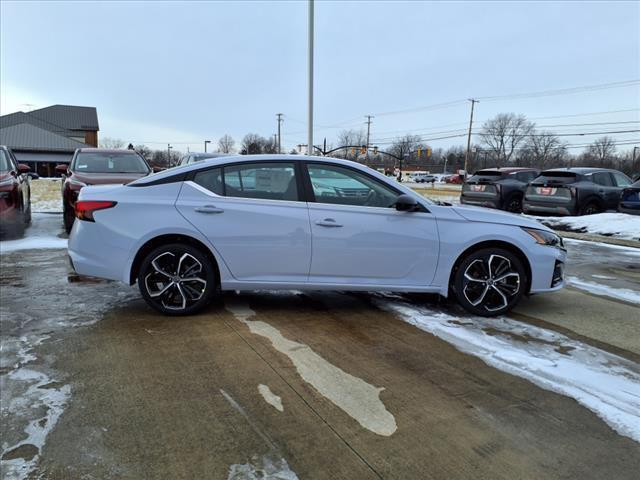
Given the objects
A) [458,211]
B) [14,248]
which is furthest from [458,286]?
[14,248]

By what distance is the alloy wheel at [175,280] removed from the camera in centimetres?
450

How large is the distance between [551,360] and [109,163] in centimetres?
884

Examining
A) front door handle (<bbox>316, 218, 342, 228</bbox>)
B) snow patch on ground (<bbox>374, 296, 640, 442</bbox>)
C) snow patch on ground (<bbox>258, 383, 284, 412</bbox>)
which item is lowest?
snow patch on ground (<bbox>258, 383, 284, 412</bbox>)

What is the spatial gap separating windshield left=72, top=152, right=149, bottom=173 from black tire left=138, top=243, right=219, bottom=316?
19.0ft

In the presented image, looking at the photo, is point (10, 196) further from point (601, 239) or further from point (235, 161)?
point (601, 239)

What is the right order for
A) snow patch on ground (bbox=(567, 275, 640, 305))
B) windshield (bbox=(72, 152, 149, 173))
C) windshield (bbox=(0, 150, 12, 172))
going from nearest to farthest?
snow patch on ground (bbox=(567, 275, 640, 305)), windshield (bbox=(0, 150, 12, 172)), windshield (bbox=(72, 152, 149, 173))

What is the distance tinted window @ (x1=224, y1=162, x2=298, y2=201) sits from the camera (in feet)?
15.2

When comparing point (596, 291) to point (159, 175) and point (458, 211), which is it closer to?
point (458, 211)

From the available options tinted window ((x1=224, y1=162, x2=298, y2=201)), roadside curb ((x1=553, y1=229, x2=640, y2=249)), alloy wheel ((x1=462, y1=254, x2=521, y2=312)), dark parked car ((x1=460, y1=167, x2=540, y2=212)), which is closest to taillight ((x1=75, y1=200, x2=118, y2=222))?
tinted window ((x1=224, y1=162, x2=298, y2=201))

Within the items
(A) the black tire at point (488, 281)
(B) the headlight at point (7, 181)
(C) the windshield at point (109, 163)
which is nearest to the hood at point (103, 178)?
(C) the windshield at point (109, 163)

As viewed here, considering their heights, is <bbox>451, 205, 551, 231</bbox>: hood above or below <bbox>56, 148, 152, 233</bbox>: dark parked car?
below

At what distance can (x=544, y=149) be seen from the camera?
305 feet

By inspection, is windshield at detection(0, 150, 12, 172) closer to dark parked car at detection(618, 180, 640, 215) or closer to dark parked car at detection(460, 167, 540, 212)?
dark parked car at detection(460, 167, 540, 212)

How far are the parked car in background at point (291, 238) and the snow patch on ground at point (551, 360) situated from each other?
0.98ft
